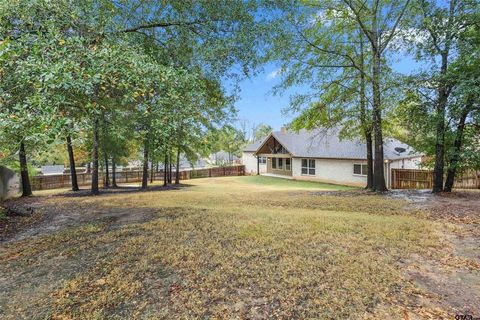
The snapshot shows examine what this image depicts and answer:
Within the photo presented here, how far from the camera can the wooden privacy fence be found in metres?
14.9

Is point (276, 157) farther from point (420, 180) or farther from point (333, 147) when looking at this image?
point (420, 180)

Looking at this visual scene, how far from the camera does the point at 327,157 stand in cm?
2333

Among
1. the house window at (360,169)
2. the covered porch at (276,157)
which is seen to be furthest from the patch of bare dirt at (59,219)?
the covered porch at (276,157)

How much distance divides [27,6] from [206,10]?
3532 millimetres

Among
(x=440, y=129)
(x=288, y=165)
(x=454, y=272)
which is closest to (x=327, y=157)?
(x=288, y=165)

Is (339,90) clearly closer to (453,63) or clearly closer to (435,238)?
(453,63)

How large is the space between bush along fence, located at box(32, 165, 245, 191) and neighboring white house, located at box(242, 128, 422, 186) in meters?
4.77

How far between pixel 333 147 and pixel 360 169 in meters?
3.48

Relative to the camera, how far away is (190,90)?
16.8 feet

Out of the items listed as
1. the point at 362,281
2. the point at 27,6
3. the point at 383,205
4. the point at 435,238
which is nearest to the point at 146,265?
the point at 362,281

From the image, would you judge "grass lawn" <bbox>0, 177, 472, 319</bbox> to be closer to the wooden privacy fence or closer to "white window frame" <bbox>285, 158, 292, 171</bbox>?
the wooden privacy fence

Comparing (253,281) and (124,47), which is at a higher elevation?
(124,47)

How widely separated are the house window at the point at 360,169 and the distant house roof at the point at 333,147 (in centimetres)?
76

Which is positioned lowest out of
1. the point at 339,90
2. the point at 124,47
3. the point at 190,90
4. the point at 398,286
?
the point at 398,286
